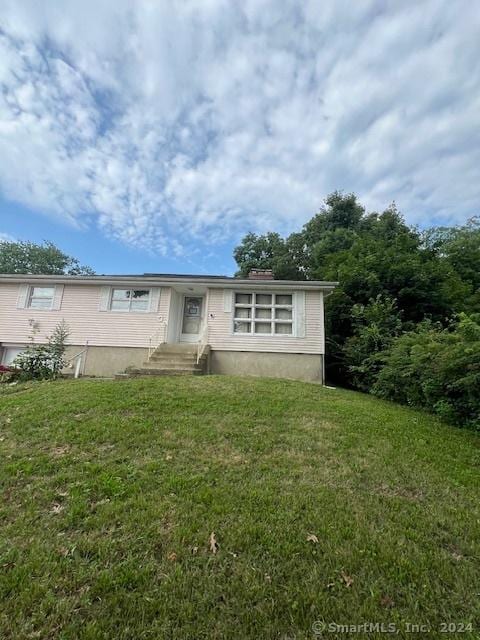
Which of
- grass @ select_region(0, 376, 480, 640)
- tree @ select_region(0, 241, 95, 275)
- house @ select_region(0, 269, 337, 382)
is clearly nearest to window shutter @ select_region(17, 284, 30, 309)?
house @ select_region(0, 269, 337, 382)

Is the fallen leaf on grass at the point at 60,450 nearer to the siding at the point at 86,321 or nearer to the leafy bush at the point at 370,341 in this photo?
the siding at the point at 86,321

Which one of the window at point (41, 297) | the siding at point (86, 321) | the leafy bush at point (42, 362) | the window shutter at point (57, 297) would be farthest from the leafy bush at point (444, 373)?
the window at point (41, 297)

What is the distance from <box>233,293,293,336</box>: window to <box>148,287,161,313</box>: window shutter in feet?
9.14

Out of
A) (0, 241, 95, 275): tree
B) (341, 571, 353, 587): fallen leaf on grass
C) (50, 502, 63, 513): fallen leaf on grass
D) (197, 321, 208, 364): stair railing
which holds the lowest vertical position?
(341, 571, 353, 587): fallen leaf on grass

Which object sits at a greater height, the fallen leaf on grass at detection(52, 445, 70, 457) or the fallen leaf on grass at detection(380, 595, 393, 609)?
the fallen leaf on grass at detection(52, 445, 70, 457)

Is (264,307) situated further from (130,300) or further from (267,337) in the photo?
(130,300)

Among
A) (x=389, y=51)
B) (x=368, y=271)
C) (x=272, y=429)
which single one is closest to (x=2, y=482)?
(x=272, y=429)

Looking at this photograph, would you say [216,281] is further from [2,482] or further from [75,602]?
[75,602]

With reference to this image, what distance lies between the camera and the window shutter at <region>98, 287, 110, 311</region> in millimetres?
10641

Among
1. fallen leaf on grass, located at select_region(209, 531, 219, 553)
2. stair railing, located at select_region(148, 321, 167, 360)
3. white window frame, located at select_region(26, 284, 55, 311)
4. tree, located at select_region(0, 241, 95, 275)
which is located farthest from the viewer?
tree, located at select_region(0, 241, 95, 275)

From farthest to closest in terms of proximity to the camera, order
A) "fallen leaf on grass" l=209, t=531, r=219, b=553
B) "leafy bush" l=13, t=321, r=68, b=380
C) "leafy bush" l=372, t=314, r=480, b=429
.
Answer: "leafy bush" l=13, t=321, r=68, b=380
"leafy bush" l=372, t=314, r=480, b=429
"fallen leaf on grass" l=209, t=531, r=219, b=553

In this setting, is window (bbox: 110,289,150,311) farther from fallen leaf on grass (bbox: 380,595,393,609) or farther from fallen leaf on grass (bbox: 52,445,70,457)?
fallen leaf on grass (bbox: 380,595,393,609)

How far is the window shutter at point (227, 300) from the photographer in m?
10.3

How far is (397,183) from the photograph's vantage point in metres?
15.1
